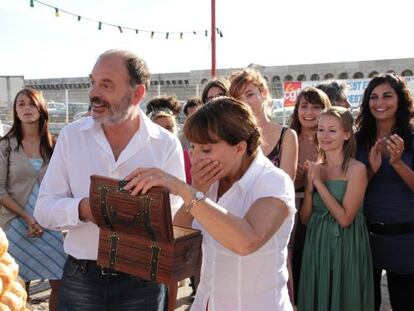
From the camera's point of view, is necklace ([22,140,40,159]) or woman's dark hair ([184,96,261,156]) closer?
woman's dark hair ([184,96,261,156])

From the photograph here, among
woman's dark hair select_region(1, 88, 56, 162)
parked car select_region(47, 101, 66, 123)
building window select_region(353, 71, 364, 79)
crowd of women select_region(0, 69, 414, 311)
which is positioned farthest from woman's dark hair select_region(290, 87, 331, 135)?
building window select_region(353, 71, 364, 79)

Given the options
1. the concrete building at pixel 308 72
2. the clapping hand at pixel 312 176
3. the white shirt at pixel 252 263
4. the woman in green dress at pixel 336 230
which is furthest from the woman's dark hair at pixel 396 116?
the concrete building at pixel 308 72

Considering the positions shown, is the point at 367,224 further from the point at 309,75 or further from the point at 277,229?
the point at 309,75

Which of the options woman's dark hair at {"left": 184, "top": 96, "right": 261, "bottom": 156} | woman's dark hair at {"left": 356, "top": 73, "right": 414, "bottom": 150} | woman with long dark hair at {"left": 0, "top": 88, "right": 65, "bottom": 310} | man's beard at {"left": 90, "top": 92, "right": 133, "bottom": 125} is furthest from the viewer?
woman with long dark hair at {"left": 0, "top": 88, "right": 65, "bottom": 310}

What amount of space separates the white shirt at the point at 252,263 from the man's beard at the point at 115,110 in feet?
2.04

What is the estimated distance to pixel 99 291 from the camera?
192 centimetres

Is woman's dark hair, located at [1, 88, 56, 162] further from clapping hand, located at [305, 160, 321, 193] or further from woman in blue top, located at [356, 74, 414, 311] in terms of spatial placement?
woman in blue top, located at [356, 74, 414, 311]

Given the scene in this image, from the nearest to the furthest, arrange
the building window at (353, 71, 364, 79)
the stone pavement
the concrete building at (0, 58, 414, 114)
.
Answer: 1. the stone pavement
2. the concrete building at (0, 58, 414, 114)
3. the building window at (353, 71, 364, 79)

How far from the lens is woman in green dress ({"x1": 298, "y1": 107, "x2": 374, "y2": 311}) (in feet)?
9.21

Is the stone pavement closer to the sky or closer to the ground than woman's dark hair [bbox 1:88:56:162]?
closer to the ground

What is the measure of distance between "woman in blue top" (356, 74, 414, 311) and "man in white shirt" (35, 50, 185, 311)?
A: 1436 millimetres

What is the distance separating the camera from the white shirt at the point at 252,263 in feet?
4.97

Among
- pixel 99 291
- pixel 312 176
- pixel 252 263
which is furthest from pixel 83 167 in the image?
pixel 312 176

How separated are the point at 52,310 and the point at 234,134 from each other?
250cm
